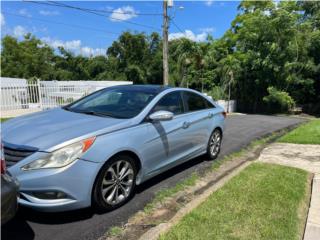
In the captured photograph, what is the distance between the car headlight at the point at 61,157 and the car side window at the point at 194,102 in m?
2.43

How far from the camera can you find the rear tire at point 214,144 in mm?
6219

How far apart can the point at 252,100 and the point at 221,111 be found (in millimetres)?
17153

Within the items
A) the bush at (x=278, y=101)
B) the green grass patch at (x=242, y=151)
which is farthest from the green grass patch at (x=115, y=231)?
the bush at (x=278, y=101)

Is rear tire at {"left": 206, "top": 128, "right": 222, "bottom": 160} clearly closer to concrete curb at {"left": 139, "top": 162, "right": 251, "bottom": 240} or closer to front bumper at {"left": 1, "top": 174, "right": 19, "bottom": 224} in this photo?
concrete curb at {"left": 139, "top": 162, "right": 251, "bottom": 240}

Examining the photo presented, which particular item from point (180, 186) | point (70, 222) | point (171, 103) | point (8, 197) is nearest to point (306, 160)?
point (180, 186)

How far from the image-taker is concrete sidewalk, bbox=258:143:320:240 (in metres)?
3.63

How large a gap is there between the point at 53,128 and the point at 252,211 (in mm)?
2653

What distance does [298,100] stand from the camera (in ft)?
71.5

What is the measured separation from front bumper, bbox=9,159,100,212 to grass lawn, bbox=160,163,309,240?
3.38 feet

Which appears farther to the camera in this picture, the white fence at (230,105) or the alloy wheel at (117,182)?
the white fence at (230,105)

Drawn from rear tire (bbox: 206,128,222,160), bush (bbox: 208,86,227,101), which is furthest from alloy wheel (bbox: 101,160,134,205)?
bush (bbox: 208,86,227,101)

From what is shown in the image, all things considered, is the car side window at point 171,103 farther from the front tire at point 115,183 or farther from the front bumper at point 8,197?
the front bumper at point 8,197

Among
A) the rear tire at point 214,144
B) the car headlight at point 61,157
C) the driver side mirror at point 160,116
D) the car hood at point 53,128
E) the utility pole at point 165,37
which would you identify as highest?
the utility pole at point 165,37

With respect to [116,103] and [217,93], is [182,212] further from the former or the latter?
[217,93]
